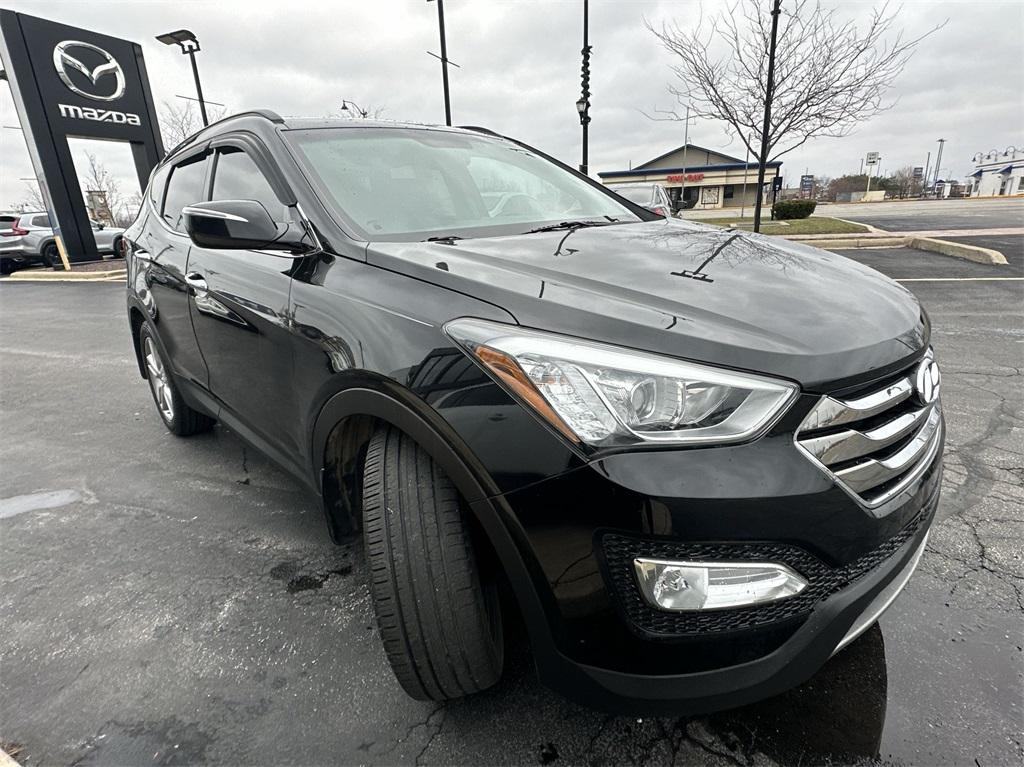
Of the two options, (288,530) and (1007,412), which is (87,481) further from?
(1007,412)

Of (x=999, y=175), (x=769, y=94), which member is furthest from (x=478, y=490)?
(x=999, y=175)

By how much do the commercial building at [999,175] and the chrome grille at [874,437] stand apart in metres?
87.0

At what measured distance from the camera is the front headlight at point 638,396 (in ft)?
3.92

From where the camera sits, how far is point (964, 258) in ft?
31.9

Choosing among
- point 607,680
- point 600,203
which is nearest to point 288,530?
point 607,680

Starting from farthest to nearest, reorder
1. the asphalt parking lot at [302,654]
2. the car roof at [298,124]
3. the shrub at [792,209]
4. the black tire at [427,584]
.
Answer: the shrub at [792,209] < the car roof at [298,124] < the asphalt parking lot at [302,654] < the black tire at [427,584]

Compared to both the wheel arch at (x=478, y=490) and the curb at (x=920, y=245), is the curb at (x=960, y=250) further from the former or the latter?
the wheel arch at (x=478, y=490)

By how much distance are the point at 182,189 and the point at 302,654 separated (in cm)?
260

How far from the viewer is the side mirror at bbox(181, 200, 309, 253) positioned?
6.35 feet

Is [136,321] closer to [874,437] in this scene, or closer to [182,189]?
[182,189]

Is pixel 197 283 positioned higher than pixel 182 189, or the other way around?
pixel 182 189

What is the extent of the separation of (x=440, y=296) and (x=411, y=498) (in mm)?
519

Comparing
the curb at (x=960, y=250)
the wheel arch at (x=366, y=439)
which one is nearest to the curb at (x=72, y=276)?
the wheel arch at (x=366, y=439)

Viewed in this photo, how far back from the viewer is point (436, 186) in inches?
93.6
